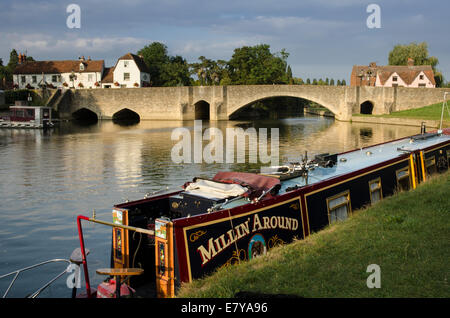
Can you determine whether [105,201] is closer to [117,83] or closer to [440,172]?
[440,172]

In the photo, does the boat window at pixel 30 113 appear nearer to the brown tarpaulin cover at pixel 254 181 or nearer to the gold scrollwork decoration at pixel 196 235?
the brown tarpaulin cover at pixel 254 181

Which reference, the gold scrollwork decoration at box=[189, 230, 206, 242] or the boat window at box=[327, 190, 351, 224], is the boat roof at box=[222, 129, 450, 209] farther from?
the gold scrollwork decoration at box=[189, 230, 206, 242]

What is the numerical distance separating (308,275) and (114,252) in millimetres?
3050

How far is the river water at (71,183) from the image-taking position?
30.9 ft

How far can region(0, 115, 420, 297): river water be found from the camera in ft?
30.9

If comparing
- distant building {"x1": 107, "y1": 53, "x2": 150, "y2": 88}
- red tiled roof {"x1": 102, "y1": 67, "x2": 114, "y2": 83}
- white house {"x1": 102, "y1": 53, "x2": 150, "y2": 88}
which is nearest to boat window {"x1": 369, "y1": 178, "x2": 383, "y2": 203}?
white house {"x1": 102, "y1": 53, "x2": 150, "y2": 88}

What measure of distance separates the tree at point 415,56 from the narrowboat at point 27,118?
198 feet

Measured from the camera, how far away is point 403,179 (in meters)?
11.6

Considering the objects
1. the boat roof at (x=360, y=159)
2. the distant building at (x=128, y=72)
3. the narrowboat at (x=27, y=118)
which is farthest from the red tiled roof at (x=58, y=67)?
the boat roof at (x=360, y=159)

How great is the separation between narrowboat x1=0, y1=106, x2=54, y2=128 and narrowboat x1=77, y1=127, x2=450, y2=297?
3949 cm

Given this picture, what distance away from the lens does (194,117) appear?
59.7 m

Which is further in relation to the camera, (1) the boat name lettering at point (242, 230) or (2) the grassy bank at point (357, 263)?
(1) the boat name lettering at point (242, 230)

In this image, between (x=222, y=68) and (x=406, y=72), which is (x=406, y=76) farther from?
(x=222, y=68)

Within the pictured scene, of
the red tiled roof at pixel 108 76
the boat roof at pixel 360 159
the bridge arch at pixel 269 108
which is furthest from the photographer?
the bridge arch at pixel 269 108
